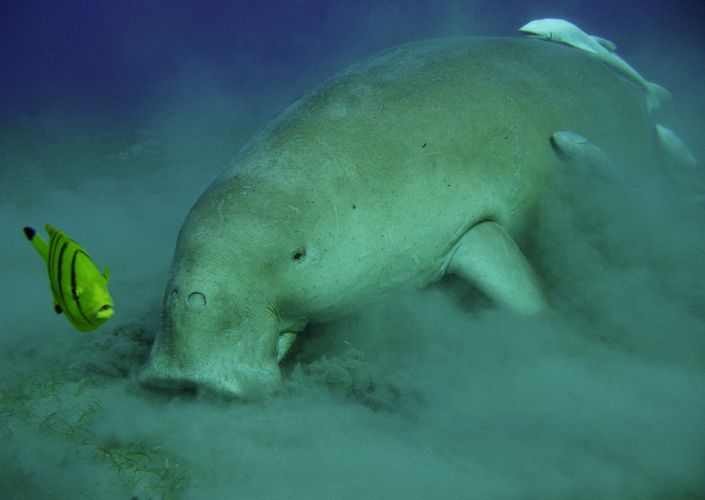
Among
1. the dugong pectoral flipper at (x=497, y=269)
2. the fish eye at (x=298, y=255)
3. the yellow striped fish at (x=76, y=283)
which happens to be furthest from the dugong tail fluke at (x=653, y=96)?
the yellow striped fish at (x=76, y=283)

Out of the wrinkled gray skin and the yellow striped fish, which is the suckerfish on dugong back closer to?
the wrinkled gray skin

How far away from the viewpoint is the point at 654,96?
535 centimetres

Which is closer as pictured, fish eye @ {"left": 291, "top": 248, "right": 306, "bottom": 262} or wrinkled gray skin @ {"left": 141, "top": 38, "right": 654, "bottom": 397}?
wrinkled gray skin @ {"left": 141, "top": 38, "right": 654, "bottom": 397}

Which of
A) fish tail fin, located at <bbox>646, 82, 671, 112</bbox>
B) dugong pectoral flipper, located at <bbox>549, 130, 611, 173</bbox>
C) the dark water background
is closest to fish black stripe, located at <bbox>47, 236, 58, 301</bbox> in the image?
the dark water background

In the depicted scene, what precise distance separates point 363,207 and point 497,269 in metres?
0.95

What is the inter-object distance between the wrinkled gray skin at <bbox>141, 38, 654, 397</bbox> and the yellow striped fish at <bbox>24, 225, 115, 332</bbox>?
450mm

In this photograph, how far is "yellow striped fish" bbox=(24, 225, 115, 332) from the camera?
1735 millimetres

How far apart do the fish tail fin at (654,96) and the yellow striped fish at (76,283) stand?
554 centimetres

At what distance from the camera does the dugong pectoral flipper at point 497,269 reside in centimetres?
295

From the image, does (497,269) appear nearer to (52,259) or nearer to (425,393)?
(425,393)

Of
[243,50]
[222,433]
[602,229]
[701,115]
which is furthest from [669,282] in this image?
[243,50]

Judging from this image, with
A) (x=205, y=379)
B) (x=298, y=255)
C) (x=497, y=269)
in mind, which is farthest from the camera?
(x=497, y=269)

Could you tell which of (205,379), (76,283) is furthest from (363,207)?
(76,283)

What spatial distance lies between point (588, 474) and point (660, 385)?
2.83 ft
